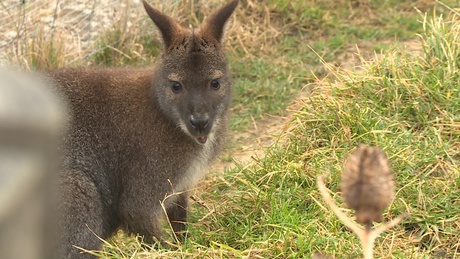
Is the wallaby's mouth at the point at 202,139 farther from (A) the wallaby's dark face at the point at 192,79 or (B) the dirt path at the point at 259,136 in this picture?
(B) the dirt path at the point at 259,136

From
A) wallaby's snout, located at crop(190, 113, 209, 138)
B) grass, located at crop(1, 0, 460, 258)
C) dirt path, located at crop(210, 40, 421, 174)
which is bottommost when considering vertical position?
dirt path, located at crop(210, 40, 421, 174)

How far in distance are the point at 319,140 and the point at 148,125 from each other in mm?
1419

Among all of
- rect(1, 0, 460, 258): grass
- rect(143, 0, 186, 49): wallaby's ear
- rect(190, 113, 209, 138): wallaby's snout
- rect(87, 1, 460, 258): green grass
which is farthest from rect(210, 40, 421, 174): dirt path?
rect(143, 0, 186, 49): wallaby's ear

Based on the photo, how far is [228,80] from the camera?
4.29 m

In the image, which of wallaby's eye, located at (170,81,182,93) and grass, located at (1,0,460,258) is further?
wallaby's eye, located at (170,81,182,93)

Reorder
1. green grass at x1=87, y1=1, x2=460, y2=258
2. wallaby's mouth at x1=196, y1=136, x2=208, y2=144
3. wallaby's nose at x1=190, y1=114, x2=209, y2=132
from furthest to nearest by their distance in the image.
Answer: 1. wallaby's mouth at x1=196, y1=136, x2=208, y2=144
2. wallaby's nose at x1=190, y1=114, x2=209, y2=132
3. green grass at x1=87, y1=1, x2=460, y2=258

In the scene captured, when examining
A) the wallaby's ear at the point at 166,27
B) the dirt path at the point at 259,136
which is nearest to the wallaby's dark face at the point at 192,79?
the wallaby's ear at the point at 166,27

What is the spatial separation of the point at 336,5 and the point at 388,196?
7669mm

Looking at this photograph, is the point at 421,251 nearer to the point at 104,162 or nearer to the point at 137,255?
the point at 137,255

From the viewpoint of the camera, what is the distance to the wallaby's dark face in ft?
13.3

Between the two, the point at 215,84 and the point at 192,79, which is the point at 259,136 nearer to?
the point at 215,84

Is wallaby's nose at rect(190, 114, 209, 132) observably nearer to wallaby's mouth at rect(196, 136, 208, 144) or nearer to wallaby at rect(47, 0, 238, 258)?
wallaby at rect(47, 0, 238, 258)

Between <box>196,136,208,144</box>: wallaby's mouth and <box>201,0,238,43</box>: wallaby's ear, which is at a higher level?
<box>201,0,238,43</box>: wallaby's ear

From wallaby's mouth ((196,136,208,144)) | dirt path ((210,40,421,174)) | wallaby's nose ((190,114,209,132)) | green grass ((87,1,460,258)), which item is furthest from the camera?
dirt path ((210,40,421,174))
